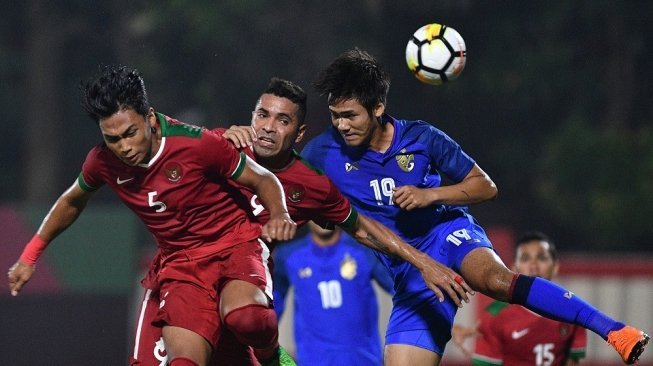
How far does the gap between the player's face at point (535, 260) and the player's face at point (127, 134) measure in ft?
8.77

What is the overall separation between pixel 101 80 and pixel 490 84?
10988 millimetres

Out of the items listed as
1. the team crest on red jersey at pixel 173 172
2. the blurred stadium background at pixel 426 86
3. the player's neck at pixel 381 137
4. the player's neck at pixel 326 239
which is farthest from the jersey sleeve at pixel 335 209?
the blurred stadium background at pixel 426 86

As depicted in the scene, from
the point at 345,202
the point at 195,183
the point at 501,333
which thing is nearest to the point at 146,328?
the point at 195,183

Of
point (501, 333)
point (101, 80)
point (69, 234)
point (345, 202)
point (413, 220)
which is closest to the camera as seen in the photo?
point (101, 80)

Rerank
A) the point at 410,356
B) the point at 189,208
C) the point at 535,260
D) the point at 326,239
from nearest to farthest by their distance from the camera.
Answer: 1. the point at 189,208
2. the point at 410,356
3. the point at 535,260
4. the point at 326,239

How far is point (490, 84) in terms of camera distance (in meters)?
15.4

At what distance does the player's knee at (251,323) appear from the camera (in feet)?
15.4

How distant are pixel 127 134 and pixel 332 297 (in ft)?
9.00

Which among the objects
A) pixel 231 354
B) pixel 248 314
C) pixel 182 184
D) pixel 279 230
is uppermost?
pixel 182 184

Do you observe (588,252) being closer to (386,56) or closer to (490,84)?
(490,84)

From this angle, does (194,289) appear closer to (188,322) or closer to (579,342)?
(188,322)

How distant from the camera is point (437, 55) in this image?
19.2 feet

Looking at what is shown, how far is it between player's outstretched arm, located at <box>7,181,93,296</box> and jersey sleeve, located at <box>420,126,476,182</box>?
1.66 metres

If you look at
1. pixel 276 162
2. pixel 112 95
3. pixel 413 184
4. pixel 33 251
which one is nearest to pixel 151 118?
pixel 112 95
